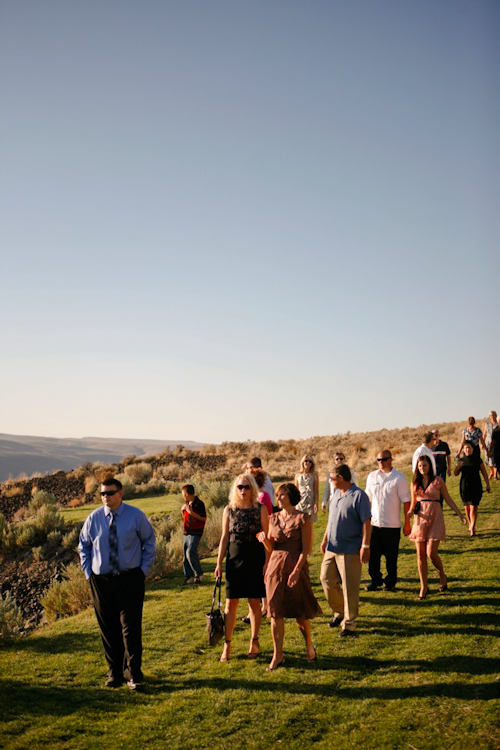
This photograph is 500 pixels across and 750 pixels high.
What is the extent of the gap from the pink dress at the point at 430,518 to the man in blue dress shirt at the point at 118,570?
4.22 m

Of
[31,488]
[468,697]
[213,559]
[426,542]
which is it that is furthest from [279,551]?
[31,488]

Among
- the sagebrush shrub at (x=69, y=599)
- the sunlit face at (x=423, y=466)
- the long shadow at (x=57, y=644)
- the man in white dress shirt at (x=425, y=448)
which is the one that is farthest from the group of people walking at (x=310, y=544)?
the sagebrush shrub at (x=69, y=599)

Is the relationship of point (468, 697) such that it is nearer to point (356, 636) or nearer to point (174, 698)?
point (356, 636)

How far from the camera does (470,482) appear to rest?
1312 cm

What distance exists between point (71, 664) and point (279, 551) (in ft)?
11.1

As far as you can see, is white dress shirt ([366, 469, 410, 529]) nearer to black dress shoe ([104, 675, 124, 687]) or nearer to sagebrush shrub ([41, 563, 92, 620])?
black dress shoe ([104, 675, 124, 687])

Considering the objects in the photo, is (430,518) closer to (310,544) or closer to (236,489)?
(310,544)

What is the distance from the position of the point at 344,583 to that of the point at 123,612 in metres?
2.73

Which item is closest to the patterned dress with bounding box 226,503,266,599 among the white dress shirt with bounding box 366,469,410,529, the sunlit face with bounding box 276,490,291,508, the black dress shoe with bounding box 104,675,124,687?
the sunlit face with bounding box 276,490,291,508

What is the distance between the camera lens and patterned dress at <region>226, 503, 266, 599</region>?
22.9ft

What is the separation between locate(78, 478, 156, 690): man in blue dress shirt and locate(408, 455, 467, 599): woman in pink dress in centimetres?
424

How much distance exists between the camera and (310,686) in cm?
624

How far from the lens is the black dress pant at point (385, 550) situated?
30.7 ft

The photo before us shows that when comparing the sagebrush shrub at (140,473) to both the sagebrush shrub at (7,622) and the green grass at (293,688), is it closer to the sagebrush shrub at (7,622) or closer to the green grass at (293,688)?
the sagebrush shrub at (7,622)
